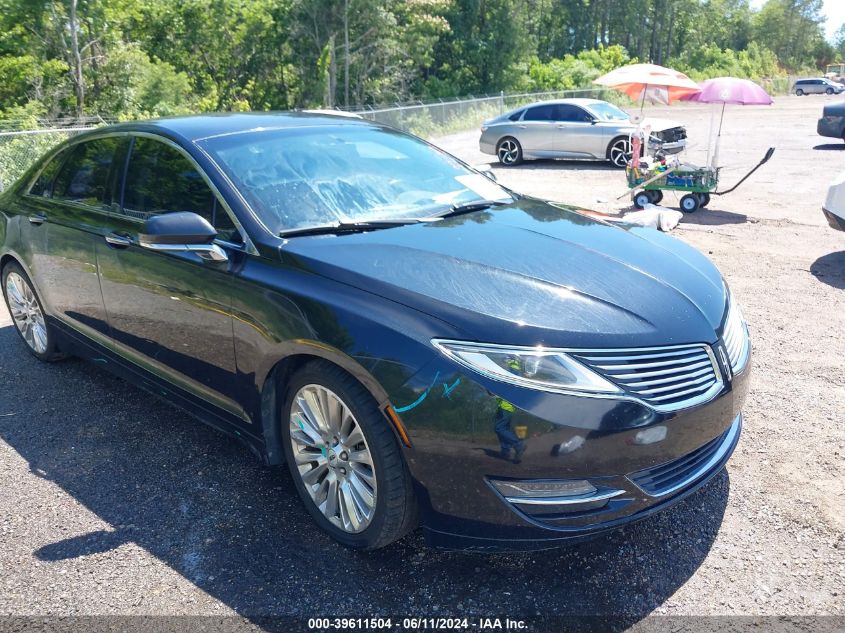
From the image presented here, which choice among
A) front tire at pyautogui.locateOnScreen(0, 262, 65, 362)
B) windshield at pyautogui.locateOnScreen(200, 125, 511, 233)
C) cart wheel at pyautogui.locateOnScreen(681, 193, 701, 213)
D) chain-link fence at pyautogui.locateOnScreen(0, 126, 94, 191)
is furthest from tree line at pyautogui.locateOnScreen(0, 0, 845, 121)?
windshield at pyautogui.locateOnScreen(200, 125, 511, 233)

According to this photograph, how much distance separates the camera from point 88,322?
443 cm

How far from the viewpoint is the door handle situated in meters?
3.91

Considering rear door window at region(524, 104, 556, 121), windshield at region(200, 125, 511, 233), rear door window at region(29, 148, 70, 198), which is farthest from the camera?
rear door window at region(524, 104, 556, 121)

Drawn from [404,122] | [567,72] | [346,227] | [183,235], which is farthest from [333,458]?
[567,72]

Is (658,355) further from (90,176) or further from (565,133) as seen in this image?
(565,133)

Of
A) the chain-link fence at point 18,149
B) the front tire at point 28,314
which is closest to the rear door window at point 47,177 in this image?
the front tire at point 28,314

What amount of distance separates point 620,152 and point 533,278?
44.8 ft

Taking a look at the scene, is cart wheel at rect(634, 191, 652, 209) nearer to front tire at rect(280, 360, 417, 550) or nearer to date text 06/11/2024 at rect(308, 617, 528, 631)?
front tire at rect(280, 360, 417, 550)

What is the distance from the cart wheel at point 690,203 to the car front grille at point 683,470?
25.9 feet

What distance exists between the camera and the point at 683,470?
9.27ft

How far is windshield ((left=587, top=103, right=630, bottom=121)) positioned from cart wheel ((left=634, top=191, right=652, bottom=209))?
587cm

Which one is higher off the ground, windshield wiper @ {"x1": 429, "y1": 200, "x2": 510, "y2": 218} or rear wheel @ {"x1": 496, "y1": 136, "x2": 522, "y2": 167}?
windshield wiper @ {"x1": 429, "y1": 200, "x2": 510, "y2": 218}

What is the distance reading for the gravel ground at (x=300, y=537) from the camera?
2.77m

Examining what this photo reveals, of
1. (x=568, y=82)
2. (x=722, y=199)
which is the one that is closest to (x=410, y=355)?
(x=722, y=199)
